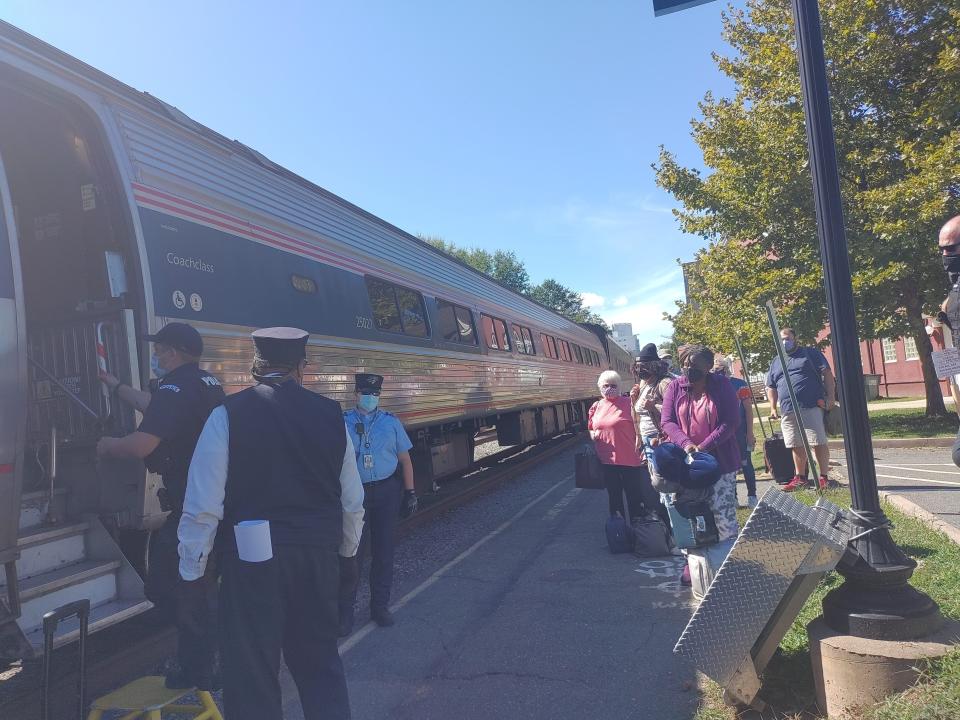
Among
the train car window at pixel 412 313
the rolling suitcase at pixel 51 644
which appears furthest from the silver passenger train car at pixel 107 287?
the train car window at pixel 412 313

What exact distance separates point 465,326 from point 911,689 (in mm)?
7954

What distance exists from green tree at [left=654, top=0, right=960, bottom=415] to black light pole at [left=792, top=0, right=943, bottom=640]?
10091 millimetres

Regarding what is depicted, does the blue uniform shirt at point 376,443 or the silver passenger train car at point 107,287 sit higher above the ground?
the silver passenger train car at point 107,287

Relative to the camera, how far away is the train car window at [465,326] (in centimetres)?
1001

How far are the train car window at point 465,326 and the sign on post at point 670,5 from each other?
21.3 feet

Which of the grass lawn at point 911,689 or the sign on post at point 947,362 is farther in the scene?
the sign on post at point 947,362

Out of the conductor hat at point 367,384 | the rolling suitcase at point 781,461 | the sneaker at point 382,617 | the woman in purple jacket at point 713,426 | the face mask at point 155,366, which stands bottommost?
the sneaker at point 382,617

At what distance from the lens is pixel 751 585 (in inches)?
114

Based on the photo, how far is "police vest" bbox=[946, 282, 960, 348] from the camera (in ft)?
10.2

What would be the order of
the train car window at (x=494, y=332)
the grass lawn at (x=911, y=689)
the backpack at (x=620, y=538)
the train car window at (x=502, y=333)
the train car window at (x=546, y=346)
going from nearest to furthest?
the grass lawn at (x=911, y=689), the backpack at (x=620, y=538), the train car window at (x=494, y=332), the train car window at (x=502, y=333), the train car window at (x=546, y=346)

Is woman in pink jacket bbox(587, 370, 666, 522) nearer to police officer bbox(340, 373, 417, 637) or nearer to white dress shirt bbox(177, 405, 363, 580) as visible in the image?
police officer bbox(340, 373, 417, 637)

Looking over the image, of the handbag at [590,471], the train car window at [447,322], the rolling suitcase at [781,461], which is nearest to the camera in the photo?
the handbag at [590,471]

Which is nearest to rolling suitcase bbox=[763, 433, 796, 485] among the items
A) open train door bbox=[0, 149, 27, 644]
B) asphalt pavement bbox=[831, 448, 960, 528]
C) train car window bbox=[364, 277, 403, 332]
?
asphalt pavement bbox=[831, 448, 960, 528]

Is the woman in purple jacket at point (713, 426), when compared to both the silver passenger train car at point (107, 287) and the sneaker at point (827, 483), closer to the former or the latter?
the silver passenger train car at point (107, 287)
